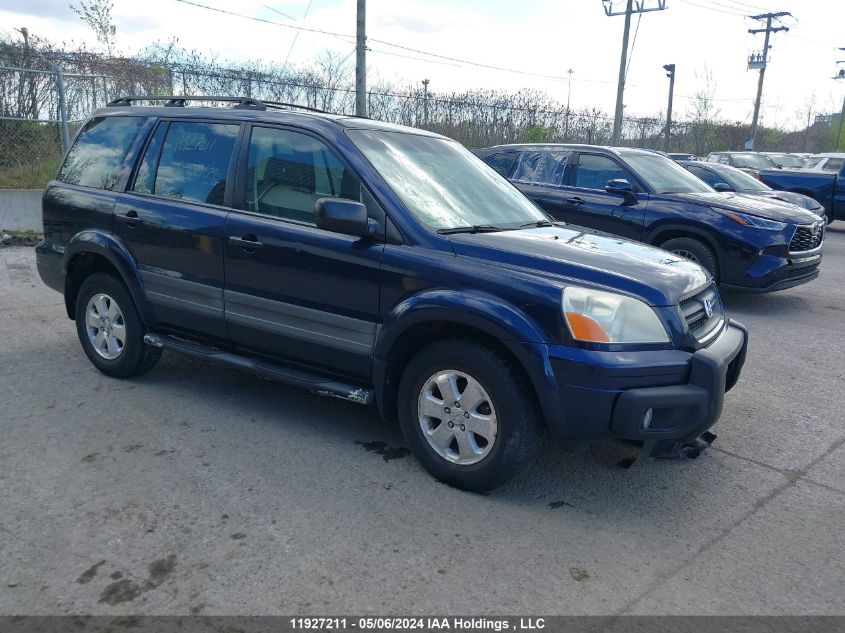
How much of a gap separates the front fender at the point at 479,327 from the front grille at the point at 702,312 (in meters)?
0.78

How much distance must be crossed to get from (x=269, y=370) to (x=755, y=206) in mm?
6265

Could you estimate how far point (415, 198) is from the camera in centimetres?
402

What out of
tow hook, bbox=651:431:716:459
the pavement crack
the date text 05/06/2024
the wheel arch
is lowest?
the date text 05/06/2024

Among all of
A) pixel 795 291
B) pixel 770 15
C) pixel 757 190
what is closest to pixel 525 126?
pixel 757 190

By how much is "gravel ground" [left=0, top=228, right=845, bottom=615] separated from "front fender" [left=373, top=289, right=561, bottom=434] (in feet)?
1.85

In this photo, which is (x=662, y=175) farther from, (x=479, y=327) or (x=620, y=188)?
(x=479, y=327)

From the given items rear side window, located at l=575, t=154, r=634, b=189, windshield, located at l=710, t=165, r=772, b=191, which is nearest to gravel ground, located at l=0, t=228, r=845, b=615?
rear side window, located at l=575, t=154, r=634, b=189

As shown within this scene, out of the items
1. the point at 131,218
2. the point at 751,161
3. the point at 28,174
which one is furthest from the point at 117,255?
the point at 751,161

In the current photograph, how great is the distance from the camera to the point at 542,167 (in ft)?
30.6

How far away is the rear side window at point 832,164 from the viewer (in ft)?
55.6

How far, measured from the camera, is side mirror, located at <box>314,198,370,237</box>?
3.71 metres

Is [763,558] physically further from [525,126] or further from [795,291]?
[525,126]

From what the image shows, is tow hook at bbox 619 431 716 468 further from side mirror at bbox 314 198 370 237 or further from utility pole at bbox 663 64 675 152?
utility pole at bbox 663 64 675 152

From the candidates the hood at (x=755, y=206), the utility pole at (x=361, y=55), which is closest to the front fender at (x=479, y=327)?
the hood at (x=755, y=206)
